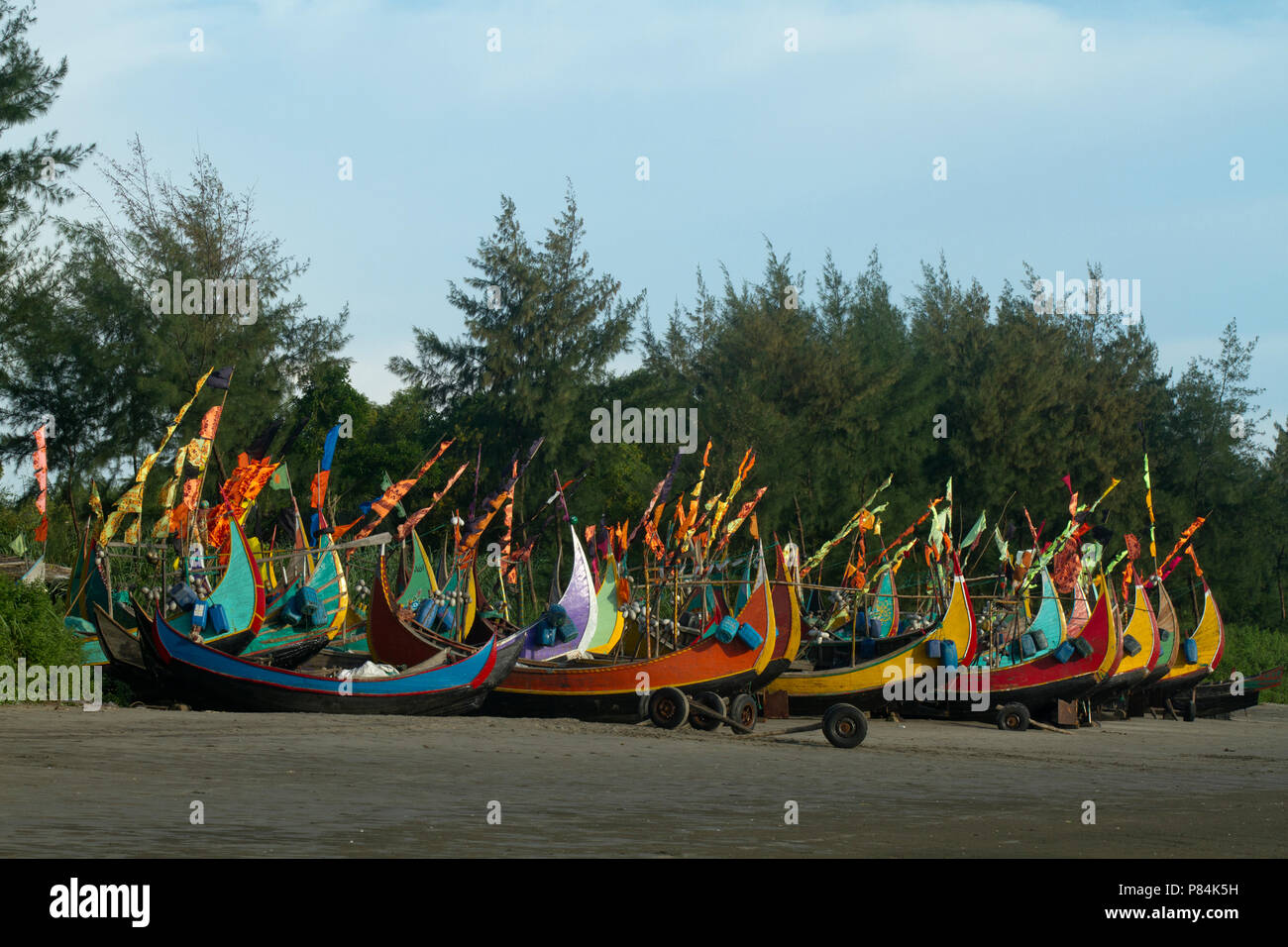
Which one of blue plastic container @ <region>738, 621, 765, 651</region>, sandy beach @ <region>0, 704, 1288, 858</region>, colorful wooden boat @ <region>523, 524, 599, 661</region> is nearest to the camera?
sandy beach @ <region>0, 704, 1288, 858</region>

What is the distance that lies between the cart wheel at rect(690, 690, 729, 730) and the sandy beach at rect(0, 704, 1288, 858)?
1.56 feet

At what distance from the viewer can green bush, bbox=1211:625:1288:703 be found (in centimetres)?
3962

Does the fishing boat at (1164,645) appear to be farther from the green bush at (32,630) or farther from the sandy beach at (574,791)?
the green bush at (32,630)

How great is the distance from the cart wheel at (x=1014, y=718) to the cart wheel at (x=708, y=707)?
640 centimetres

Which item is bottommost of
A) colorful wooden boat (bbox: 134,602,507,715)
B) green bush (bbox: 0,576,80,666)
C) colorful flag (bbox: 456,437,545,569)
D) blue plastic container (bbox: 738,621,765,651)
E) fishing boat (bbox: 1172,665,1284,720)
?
fishing boat (bbox: 1172,665,1284,720)

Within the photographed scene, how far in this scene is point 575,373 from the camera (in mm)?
41281

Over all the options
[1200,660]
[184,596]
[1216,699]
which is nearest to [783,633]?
[184,596]

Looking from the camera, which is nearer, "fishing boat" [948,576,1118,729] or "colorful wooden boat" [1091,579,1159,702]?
"fishing boat" [948,576,1118,729]

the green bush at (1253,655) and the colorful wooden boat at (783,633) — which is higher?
the colorful wooden boat at (783,633)

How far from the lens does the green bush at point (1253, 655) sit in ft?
130

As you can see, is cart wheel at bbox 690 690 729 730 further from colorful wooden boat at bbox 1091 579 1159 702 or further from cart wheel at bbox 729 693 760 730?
colorful wooden boat at bbox 1091 579 1159 702

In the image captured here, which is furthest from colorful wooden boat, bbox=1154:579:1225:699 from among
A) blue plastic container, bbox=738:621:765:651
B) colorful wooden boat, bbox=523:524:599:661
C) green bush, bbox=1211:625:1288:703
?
colorful wooden boat, bbox=523:524:599:661

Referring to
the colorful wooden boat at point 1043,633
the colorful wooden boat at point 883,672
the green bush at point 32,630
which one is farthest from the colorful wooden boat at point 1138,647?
the green bush at point 32,630
